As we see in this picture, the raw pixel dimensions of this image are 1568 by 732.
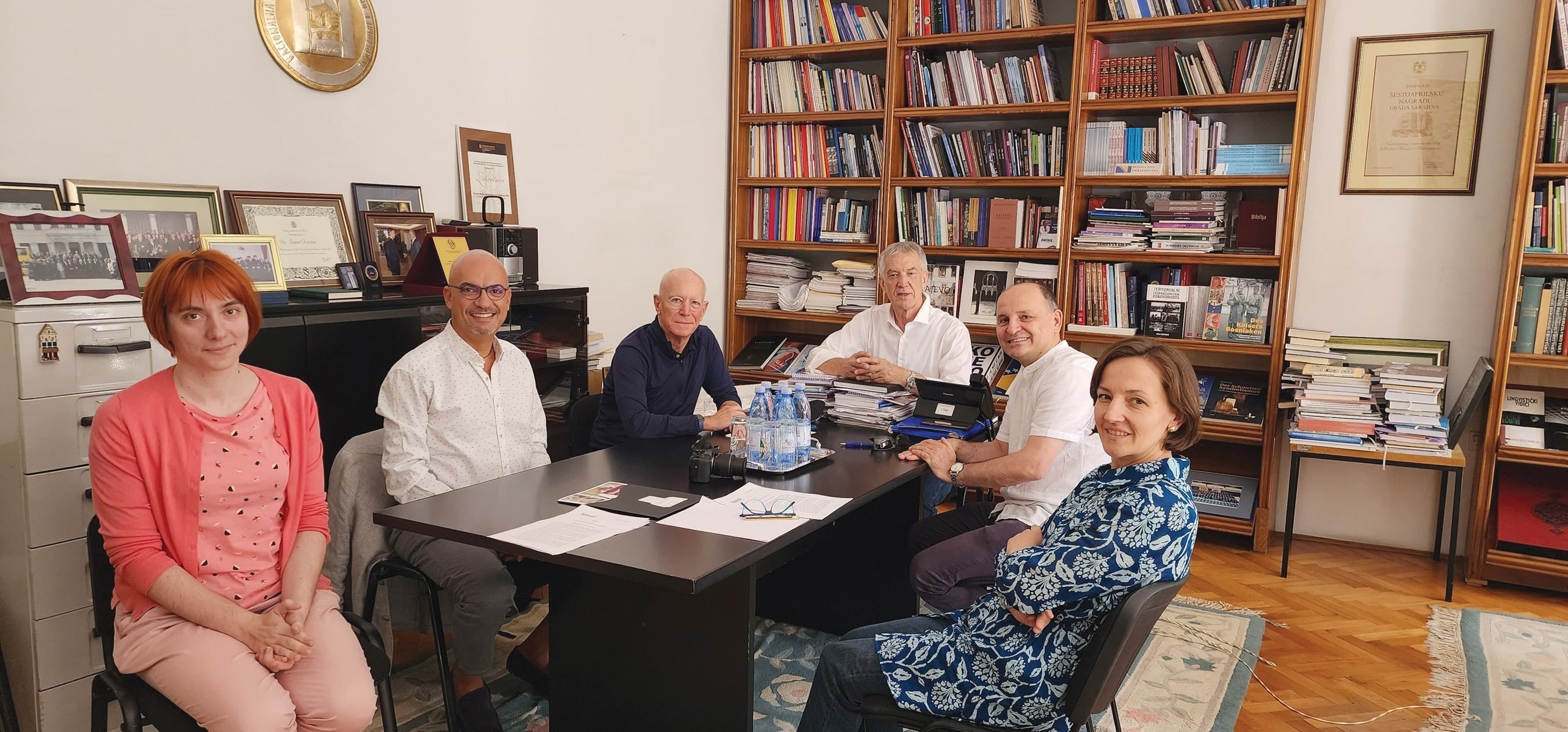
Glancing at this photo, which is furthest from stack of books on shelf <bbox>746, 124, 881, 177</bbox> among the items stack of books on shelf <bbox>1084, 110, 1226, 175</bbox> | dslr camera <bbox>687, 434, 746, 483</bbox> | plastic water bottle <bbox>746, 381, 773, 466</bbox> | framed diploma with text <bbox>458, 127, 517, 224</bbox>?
dslr camera <bbox>687, 434, 746, 483</bbox>

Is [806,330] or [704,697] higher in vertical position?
[806,330]

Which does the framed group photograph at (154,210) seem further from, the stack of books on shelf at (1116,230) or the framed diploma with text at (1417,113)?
the framed diploma with text at (1417,113)

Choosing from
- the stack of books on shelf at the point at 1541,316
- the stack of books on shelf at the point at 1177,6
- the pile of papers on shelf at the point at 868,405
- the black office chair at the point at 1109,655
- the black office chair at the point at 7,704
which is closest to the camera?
the black office chair at the point at 1109,655

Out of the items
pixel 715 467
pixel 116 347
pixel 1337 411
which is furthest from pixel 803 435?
pixel 1337 411

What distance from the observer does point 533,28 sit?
413cm

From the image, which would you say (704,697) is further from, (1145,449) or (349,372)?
(349,372)

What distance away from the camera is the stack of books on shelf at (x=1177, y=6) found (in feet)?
14.1

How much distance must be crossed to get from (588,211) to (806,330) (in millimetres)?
1698

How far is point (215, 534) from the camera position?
2.01 m

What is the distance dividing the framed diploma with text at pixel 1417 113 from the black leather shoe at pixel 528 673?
13.2 feet

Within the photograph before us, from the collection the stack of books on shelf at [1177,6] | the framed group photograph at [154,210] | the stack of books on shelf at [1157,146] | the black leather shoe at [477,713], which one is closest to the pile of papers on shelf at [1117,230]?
the stack of books on shelf at [1157,146]

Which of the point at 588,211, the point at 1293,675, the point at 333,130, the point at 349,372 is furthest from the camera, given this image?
the point at 588,211

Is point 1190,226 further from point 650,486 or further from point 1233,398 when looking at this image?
point 650,486

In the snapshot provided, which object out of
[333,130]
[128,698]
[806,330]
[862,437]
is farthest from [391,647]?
[806,330]
